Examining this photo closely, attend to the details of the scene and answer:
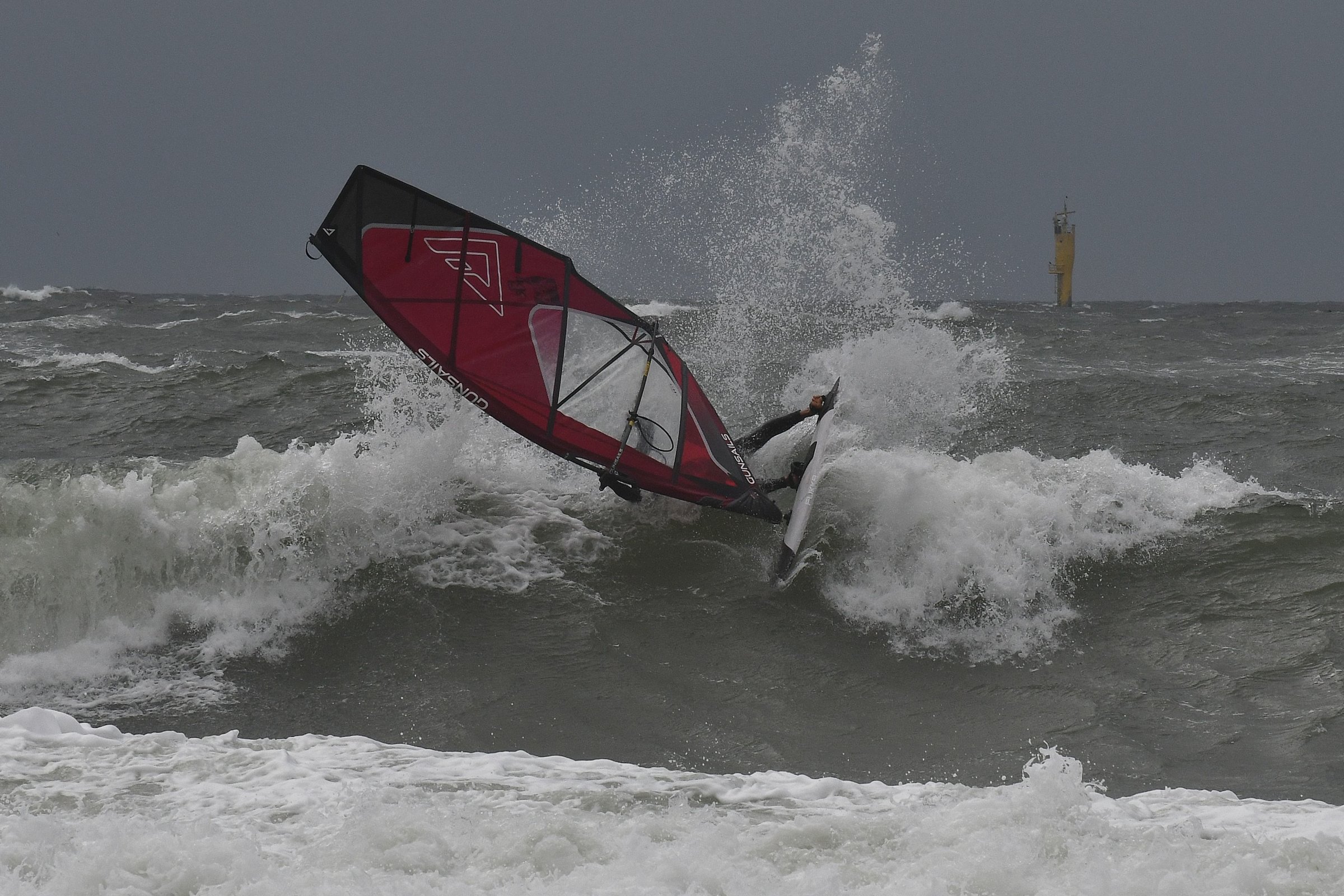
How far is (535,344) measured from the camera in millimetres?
7320

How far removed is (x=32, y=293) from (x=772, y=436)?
33066mm

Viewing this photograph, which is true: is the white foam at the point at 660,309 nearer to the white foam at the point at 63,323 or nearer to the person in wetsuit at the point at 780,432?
the white foam at the point at 63,323

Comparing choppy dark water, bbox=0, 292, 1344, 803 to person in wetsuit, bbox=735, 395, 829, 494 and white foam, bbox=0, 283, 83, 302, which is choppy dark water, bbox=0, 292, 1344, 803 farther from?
white foam, bbox=0, 283, 83, 302

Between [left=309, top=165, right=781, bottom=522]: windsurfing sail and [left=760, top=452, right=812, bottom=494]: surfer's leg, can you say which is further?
[left=760, top=452, right=812, bottom=494]: surfer's leg

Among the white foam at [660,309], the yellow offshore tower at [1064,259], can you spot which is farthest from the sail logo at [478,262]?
the yellow offshore tower at [1064,259]

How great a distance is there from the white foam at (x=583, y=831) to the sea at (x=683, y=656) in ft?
0.05

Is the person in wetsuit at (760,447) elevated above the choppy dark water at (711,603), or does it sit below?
above

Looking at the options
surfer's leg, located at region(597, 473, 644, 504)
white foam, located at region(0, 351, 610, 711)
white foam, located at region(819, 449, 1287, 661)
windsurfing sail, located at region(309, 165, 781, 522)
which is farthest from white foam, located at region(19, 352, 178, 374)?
white foam, located at region(819, 449, 1287, 661)

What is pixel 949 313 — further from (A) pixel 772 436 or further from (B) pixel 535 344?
(B) pixel 535 344

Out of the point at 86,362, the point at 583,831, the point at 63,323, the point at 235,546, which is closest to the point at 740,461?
the point at 235,546

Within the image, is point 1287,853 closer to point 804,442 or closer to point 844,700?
point 844,700

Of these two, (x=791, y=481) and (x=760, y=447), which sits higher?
(x=760, y=447)

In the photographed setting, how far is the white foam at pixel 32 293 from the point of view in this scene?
30266 millimetres

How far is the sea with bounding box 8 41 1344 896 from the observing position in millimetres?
3148
